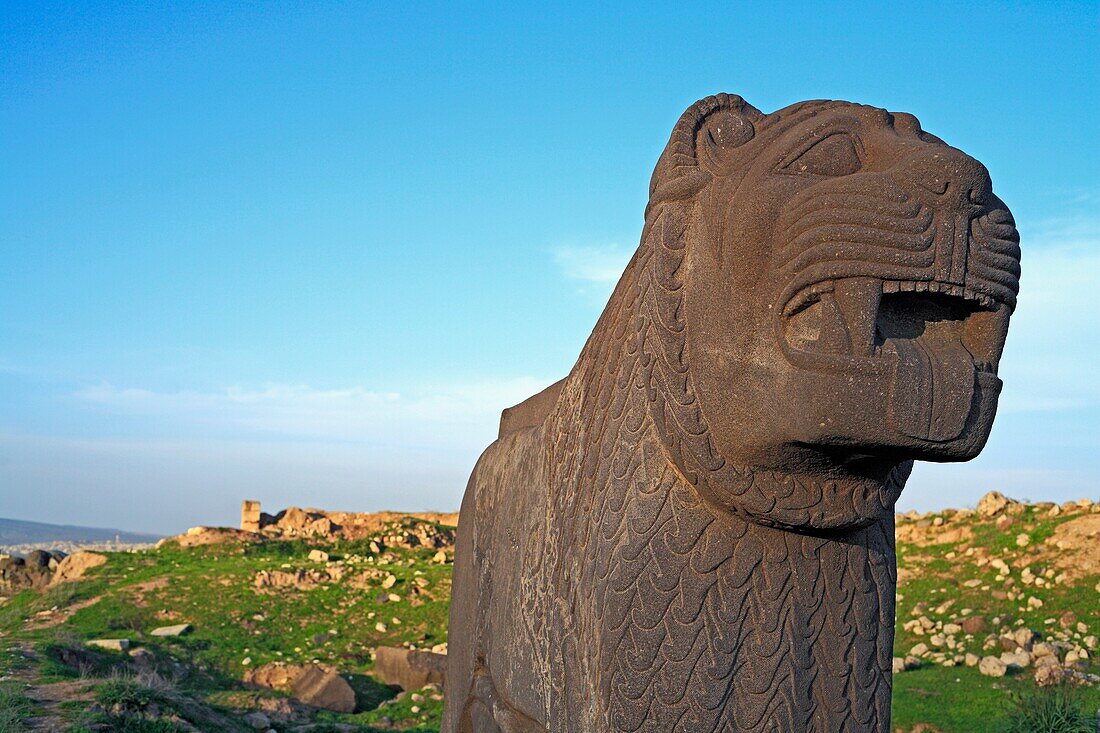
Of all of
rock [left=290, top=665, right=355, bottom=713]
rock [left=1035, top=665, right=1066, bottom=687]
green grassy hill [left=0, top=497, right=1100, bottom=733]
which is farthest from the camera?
rock [left=290, top=665, right=355, bottom=713]

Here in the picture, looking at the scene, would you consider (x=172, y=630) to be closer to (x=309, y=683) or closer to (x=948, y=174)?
(x=309, y=683)

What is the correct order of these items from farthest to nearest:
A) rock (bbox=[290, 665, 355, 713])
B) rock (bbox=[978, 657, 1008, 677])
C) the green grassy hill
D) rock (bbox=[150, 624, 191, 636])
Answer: rock (bbox=[150, 624, 191, 636])
rock (bbox=[290, 665, 355, 713])
rock (bbox=[978, 657, 1008, 677])
the green grassy hill

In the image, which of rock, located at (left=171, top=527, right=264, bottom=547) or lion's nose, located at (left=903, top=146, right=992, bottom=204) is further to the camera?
rock, located at (left=171, top=527, right=264, bottom=547)

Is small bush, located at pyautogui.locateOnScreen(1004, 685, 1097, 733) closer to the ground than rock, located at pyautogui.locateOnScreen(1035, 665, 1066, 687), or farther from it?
closer to the ground

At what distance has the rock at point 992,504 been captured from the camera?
11.7 meters

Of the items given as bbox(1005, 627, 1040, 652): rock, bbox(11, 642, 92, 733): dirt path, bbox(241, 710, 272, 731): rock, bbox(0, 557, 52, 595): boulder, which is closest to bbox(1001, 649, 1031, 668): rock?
bbox(1005, 627, 1040, 652): rock

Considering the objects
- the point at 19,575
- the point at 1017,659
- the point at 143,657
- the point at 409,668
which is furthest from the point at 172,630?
the point at 1017,659

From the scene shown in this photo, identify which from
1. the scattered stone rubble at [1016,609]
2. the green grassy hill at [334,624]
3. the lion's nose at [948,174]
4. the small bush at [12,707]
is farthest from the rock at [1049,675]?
the small bush at [12,707]

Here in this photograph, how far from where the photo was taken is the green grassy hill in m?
6.84

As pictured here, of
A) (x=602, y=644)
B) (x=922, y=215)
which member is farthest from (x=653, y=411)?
(x=922, y=215)

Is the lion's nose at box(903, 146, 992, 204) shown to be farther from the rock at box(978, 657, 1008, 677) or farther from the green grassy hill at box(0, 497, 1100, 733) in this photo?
the rock at box(978, 657, 1008, 677)

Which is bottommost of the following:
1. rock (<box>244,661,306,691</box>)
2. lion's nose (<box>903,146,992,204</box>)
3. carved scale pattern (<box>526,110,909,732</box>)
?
rock (<box>244,661,306,691</box>)

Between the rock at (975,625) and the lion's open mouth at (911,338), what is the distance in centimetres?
772

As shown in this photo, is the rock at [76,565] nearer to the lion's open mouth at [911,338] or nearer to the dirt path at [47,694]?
the dirt path at [47,694]
